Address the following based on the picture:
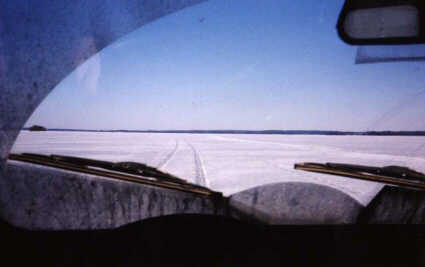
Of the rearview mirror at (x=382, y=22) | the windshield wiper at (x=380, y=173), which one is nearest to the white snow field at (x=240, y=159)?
the windshield wiper at (x=380, y=173)

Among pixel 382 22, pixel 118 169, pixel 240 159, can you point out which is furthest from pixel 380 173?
pixel 240 159

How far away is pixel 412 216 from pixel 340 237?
337mm

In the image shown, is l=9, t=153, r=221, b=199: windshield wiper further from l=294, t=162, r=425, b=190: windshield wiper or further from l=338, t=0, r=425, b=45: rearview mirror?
l=338, t=0, r=425, b=45: rearview mirror

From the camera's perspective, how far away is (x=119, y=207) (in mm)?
1130

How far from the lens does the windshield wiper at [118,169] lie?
1.16 metres

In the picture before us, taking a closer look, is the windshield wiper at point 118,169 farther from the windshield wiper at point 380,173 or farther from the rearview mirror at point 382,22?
the rearview mirror at point 382,22

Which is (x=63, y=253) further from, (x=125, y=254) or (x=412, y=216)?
(x=412, y=216)

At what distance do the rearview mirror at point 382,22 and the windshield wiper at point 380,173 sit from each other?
61 cm

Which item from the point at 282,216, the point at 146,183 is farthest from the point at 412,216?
the point at 146,183

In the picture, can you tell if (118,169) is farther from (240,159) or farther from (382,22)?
(240,159)

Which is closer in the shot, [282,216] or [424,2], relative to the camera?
[424,2]

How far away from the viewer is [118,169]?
1229mm

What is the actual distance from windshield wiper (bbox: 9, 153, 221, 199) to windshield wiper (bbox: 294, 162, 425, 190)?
22.9 inches

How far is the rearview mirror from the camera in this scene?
1134 millimetres
